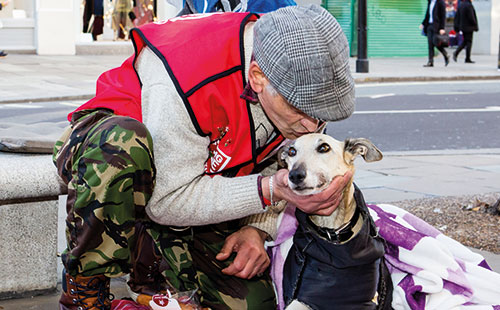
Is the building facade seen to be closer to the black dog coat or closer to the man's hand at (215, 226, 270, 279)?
the man's hand at (215, 226, 270, 279)

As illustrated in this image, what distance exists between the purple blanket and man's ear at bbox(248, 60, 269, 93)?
659 millimetres

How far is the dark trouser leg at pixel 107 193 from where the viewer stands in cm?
261

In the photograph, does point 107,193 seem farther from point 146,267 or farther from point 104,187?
point 146,267

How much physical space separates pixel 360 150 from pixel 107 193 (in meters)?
0.93

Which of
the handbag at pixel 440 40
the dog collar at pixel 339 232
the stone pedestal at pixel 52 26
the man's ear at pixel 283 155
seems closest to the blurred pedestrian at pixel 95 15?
the stone pedestal at pixel 52 26

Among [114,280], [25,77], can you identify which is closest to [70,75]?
[25,77]

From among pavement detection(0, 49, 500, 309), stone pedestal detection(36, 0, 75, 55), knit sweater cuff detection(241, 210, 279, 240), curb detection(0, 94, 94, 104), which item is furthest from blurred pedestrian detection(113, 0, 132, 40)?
knit sweater cuff detection(241, 210, 279, 240)

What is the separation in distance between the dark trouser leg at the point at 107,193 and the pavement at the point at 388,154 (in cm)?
70

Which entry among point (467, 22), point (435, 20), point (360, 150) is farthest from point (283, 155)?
point (467, 22)

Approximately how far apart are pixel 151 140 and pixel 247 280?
0.82 metres

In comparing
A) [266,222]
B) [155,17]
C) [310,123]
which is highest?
[310,123]

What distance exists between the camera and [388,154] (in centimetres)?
748

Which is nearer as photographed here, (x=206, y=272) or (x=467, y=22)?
(x=206, y=272)

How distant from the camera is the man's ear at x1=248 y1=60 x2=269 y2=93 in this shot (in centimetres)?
270
